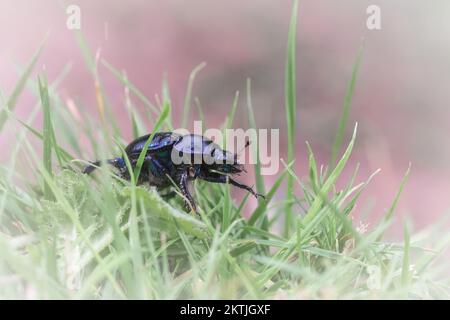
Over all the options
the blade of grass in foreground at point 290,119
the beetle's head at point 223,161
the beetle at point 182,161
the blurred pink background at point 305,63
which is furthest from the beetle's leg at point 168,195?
the blurred pink background at point 305,63

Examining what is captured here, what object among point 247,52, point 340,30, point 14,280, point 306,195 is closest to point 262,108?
point 247,52

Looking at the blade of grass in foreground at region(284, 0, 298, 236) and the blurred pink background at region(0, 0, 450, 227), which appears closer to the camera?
the blade of grass in foreground at region(284, 0, 298, 236)

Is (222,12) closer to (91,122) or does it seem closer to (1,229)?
(91,122)

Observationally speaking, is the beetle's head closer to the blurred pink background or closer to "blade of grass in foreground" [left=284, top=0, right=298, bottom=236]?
"blade of grass in foreground" [left=284, top=0, right=298, bottom=236]

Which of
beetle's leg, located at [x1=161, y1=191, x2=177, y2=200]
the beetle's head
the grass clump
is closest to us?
the grass clump

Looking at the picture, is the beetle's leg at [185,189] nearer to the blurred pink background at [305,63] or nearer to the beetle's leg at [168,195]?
the beetle's leg at [168,195]

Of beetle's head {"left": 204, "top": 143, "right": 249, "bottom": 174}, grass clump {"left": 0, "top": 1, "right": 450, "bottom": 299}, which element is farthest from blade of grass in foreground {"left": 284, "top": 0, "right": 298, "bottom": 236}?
beetle's head {"left": 204, "top": 143, "right": 249, "bottom": 174}
